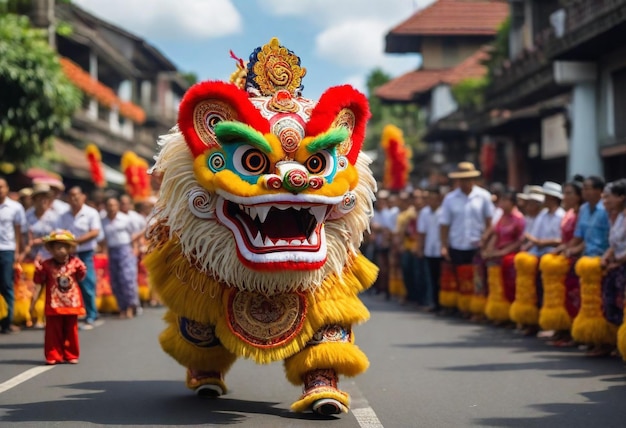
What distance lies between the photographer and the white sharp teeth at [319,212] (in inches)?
307

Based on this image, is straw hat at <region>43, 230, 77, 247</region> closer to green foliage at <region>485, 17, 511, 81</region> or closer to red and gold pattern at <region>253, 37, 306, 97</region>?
red and gold pattern at <region>253, 37, 306, 97</region>

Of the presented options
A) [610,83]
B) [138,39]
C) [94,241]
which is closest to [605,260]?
[94,241]

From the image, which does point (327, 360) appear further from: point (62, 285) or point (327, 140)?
point (62, 285)

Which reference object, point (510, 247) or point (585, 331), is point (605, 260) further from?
point (510, 247)

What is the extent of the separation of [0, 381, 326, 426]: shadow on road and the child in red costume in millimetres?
1682

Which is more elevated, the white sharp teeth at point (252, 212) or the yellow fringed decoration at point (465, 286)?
the white sharp teeth at point (252, 212)

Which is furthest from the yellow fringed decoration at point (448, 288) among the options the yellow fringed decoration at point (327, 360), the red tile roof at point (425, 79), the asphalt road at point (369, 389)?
the red tile roof at point (425, 79)

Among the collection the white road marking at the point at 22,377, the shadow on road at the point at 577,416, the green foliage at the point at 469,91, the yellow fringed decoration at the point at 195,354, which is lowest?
the shadow on road at the point at 577,416

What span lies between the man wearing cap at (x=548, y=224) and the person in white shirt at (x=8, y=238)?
6.05 metres

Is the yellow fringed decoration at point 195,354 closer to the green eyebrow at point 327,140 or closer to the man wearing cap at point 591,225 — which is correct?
the green eyebrow at point 327,140

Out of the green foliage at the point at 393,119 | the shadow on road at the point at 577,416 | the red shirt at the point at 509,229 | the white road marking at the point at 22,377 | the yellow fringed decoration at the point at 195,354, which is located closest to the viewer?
the shadow on road at the point at 577,416

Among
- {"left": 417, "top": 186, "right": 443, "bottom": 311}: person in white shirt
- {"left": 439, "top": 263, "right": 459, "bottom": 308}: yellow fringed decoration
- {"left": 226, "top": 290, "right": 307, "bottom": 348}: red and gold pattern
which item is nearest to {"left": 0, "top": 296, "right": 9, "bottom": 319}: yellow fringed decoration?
{"left": 226, "top": 290, "right": 307, "bottom": 348}: red and gold pattern

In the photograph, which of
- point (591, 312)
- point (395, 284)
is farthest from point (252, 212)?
point (395, 284)

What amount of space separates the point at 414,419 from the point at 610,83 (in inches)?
678
